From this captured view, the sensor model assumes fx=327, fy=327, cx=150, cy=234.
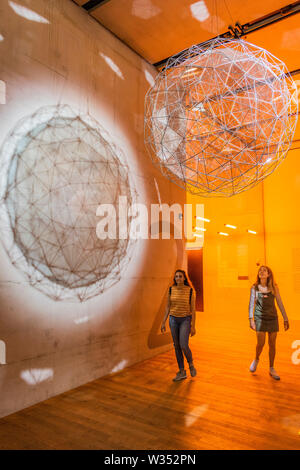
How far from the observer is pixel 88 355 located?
3.98 meters

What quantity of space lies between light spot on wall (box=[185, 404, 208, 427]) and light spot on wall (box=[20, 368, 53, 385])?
1.51 m

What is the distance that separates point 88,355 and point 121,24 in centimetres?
449

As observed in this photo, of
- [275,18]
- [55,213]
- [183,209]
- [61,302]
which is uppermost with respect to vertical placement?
[275,18]

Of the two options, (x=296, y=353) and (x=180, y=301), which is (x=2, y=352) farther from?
(x=296, y=353)

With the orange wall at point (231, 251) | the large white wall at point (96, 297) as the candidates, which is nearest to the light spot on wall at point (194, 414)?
the large white wall at point (96, 297)

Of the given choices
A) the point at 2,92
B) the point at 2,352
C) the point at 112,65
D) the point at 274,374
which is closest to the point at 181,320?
the point at 274,374

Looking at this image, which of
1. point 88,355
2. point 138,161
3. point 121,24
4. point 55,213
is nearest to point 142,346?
point 88,355

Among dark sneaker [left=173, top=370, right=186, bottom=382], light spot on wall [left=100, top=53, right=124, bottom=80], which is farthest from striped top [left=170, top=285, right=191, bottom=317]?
light spot on wall [left=100, top=53, right=124, bottom=80]

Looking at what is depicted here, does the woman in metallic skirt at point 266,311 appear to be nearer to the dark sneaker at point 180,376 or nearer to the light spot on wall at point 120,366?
the dark sneaker at point 180,376

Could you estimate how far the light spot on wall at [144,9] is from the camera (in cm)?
426

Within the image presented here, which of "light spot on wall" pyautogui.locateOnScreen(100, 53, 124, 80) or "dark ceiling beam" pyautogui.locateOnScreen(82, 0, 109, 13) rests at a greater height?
"dark ceiling beam" pyautogui.locateOnScreen(82, 0, 109, 13)

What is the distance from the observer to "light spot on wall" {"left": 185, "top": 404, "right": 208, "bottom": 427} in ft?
9.45

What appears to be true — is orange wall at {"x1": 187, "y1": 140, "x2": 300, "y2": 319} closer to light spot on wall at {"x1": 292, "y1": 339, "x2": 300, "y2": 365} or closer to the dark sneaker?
light spot on wall at {"x1": 292, "y1": 339, "x2": 300, "y2": 365}
